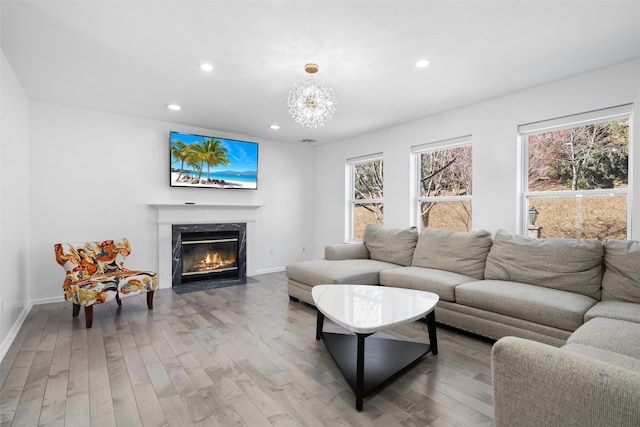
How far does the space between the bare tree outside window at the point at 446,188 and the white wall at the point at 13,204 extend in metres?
4.49

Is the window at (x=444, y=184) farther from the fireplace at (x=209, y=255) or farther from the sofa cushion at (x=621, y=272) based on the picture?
the fireplace at (x=209, y=255)

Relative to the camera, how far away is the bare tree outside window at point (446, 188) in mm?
4062

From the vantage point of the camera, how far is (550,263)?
9.05ft

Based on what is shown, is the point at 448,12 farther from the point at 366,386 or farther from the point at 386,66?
the point at 366,386

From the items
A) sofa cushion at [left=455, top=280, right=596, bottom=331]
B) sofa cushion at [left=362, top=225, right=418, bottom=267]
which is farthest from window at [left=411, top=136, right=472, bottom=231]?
sofa cushion at [left=455, top=280, right=596, bottom=331]

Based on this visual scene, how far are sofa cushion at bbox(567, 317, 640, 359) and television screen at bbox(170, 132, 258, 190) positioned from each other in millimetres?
4587

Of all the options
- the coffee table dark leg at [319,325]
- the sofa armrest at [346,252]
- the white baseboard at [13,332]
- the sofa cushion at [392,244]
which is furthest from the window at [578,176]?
the white baseboard at [13,332]

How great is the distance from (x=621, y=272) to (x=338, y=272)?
2371mm

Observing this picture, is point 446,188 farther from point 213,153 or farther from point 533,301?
point 213,153

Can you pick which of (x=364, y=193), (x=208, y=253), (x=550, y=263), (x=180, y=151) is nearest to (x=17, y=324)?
(x=208, y=253)

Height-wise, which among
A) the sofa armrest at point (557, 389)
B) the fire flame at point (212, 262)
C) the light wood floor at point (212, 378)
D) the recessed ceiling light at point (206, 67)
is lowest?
the light wood floor at point (212, 378)

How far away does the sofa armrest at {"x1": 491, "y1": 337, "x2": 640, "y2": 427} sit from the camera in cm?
93

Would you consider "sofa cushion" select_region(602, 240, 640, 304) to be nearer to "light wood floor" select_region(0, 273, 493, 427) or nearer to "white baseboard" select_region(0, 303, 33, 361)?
"light wood floor" select_region(0, 273, 493, 427)

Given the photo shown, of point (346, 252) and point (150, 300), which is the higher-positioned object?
point (346, 252)
